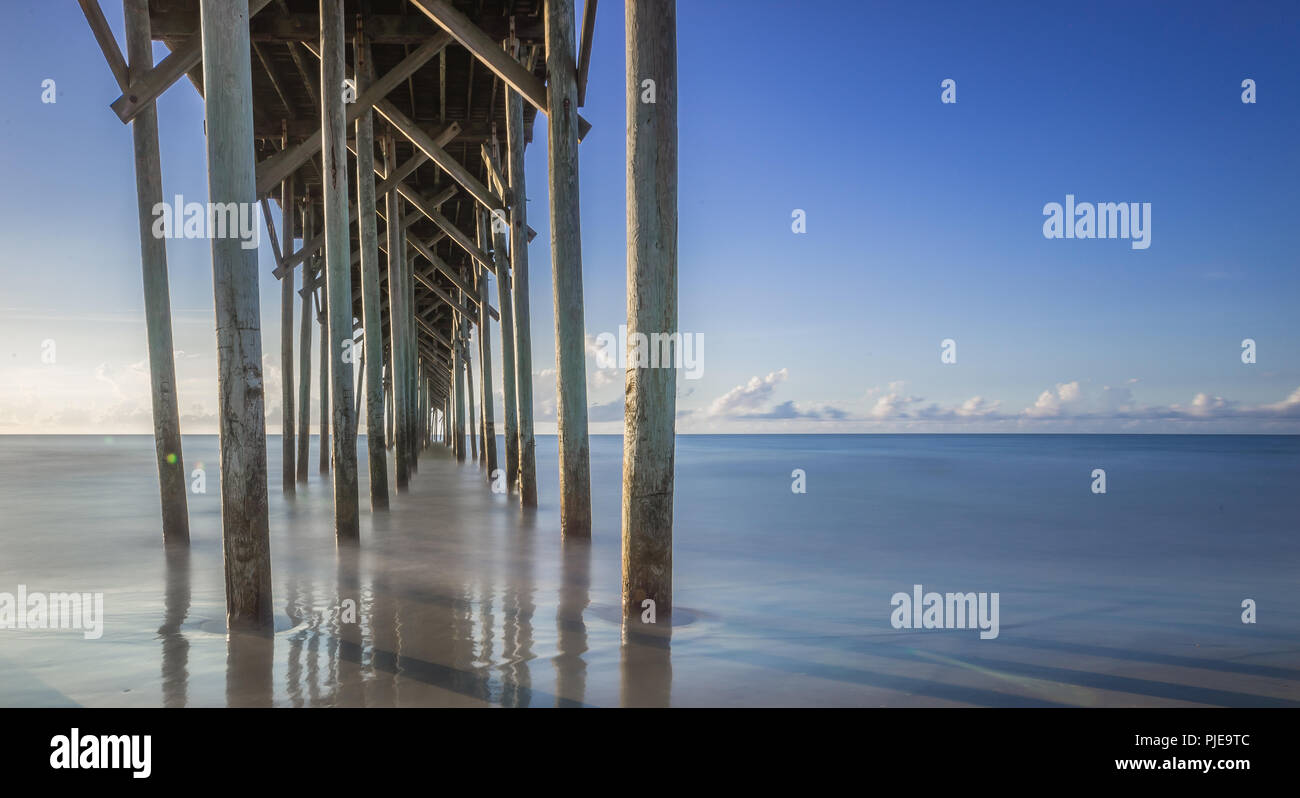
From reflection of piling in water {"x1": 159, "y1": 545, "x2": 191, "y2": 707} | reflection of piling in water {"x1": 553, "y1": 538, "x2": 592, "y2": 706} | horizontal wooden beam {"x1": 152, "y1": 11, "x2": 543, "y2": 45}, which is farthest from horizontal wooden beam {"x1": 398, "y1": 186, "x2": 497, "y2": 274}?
reflection of piling in water {"x1": 159, "y1": 545, "x2": 191, "y2": 707}

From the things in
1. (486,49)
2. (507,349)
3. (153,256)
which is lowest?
(507,349)

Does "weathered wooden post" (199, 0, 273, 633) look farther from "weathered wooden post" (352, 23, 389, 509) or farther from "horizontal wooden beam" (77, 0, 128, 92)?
"weathered wooden post" (352, 23, 389, 509)

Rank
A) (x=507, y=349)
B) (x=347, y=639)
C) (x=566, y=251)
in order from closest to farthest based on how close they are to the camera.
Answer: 1. (x=347, y=639)
2. (x=566, y=251)
3. (x=507, y=349)

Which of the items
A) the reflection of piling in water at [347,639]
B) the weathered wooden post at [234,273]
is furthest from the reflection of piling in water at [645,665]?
the weathered wooden post at [234,273]

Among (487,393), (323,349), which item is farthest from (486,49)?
(323,349)

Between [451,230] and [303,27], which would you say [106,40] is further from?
[451,230]

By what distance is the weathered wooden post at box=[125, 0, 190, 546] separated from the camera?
5.45 m

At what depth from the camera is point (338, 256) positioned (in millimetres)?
6180

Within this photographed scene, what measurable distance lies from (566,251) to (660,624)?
3235mm

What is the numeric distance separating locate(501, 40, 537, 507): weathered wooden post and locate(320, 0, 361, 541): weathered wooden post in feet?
6.14

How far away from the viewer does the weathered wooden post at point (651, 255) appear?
3.49 m
